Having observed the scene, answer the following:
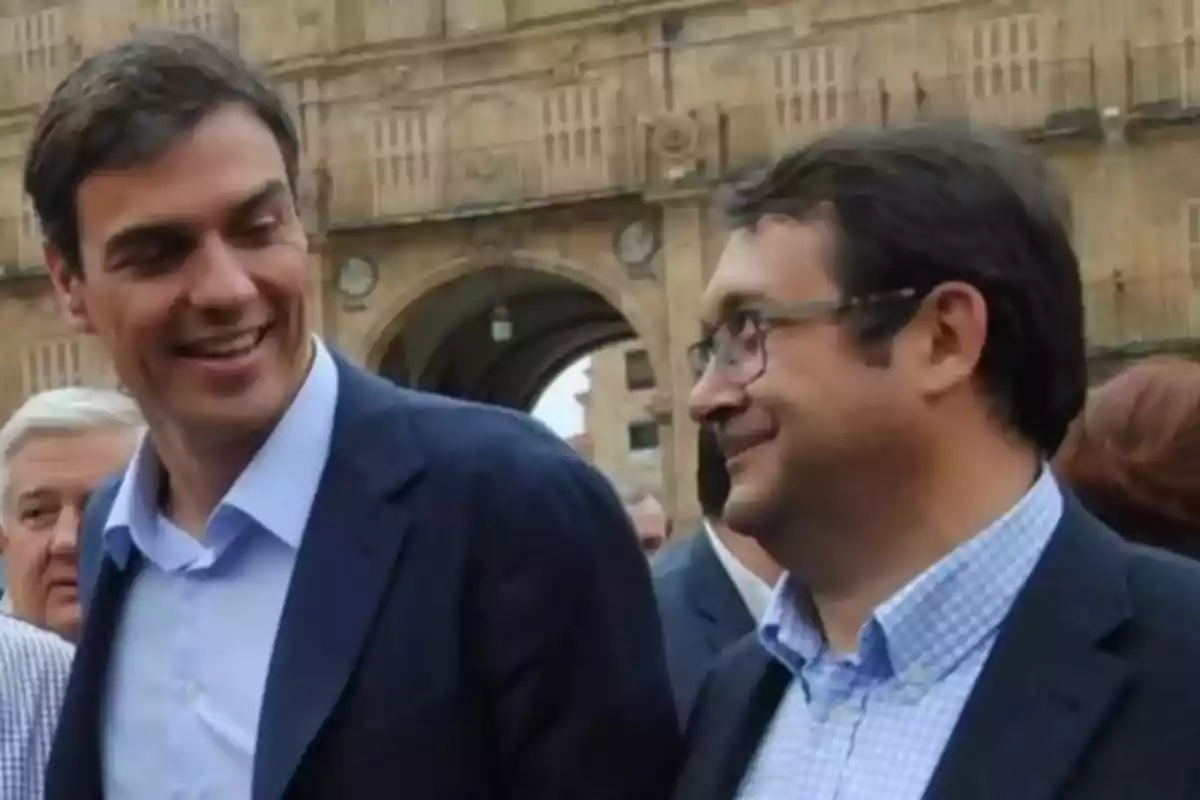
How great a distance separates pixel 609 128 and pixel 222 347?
10.3 m

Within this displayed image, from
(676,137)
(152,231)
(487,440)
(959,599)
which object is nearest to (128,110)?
(152,231)

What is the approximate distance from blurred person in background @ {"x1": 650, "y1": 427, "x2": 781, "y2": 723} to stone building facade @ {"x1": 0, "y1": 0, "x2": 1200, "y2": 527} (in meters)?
7.35

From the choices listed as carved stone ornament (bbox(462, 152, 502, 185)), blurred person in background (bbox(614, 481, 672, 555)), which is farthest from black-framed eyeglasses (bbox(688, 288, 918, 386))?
carved stone ornament (bbox(462, 152, 502, 185))

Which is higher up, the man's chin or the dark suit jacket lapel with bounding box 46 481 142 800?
the man's chin

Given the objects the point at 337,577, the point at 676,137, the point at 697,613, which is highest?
the point at 676,137

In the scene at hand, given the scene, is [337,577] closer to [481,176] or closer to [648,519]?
[648,519]

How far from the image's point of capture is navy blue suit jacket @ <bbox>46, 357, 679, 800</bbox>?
2.03m

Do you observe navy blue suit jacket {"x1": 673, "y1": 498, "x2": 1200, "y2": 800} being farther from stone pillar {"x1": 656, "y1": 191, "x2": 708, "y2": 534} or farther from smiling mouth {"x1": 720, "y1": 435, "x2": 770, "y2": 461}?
stone pillar {"x1": 656, "y1": 191, "x2": 708, "y2": 534}

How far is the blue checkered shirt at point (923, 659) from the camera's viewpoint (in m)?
1.88

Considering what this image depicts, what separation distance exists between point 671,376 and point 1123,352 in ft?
9.88

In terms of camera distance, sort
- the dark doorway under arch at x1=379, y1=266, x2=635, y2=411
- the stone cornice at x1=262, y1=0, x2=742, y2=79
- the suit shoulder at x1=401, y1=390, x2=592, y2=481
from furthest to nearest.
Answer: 1. the dark doorway under arch at x1=379, y1=266, x2=635, y2=411
2. the stone cornice at x1=262, y1=0, x2=742, y2=79
3. the suit shoulder at x1=401, y1=390, x2=592, y2=481

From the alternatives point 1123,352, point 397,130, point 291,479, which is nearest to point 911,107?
point 1123,352

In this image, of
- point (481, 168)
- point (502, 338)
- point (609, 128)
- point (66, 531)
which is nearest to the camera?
point (66, 531)

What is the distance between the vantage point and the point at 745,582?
3.69 m
